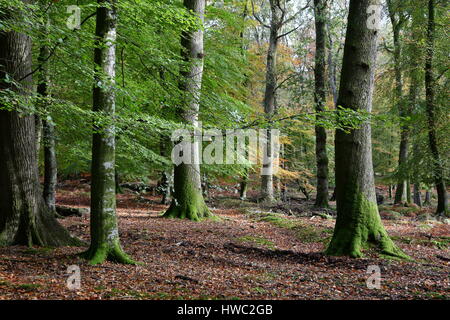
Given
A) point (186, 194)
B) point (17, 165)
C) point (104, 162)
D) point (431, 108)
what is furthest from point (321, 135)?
point (17, 165)

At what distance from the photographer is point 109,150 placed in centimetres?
536

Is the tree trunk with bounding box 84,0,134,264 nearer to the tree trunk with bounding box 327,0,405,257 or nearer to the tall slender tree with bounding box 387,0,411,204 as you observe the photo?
the tree trunk with bounding box 327,0,405,257

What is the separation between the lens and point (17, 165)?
6148mm

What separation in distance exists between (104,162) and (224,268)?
2636mm

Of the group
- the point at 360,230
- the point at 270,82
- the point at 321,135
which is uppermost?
the point at 270,82

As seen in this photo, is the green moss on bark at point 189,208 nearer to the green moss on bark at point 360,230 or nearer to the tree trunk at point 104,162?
the green moss on bark at point 360,230

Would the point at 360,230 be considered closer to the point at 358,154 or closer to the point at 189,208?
the point at 358,154

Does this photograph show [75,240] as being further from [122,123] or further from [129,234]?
[122,123]

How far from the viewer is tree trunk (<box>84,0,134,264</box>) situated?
208 inches

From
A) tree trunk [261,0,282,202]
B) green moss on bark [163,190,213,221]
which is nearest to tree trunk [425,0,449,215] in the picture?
tree trunk [261,0,282,202]

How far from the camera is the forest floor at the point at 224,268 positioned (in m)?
4.29

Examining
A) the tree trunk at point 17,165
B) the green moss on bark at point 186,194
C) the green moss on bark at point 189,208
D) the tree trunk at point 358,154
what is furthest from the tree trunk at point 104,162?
the green moss on bark at point 189,208

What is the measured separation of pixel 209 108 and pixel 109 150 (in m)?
2.02

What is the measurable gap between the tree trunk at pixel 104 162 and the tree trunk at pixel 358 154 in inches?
160
